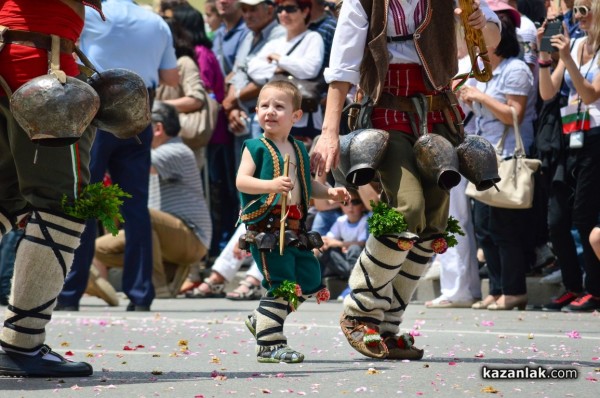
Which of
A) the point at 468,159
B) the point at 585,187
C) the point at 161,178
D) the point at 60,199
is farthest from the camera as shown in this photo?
the point at 161,178

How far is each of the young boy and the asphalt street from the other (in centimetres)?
22

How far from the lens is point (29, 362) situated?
222 inches

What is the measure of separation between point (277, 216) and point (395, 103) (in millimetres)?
804

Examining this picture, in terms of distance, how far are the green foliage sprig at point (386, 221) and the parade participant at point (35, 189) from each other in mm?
1366

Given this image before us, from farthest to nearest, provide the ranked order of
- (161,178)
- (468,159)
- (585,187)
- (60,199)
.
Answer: (161,178) < (585,187) < (468,159) < (60,199)

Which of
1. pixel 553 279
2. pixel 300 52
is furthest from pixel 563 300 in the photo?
pixel 300 52

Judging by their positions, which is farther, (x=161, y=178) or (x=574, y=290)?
(x=161, y=178)

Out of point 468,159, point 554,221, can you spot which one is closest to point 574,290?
point 554,221

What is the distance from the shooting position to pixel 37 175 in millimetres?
5520

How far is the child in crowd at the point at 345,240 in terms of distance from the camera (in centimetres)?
1189

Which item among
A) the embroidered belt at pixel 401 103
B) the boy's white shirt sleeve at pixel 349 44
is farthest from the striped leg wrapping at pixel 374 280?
the boy's white shirt sleeve at pixel 349 44

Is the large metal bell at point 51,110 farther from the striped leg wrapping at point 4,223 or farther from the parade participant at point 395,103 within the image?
the parade participant at point 395,103

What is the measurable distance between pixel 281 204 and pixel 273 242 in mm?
198

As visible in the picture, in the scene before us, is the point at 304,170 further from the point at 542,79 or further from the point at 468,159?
the point at 542,79
